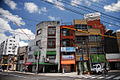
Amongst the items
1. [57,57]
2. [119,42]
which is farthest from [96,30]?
[57,57]

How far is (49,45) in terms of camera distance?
97.5 ft

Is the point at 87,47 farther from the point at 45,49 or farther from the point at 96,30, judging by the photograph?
the point at 45,49

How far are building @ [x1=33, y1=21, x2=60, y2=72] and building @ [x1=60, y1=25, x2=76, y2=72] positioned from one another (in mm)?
1277

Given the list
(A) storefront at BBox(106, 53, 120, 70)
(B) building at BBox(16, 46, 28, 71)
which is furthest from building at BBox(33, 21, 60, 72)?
(A) storefront at BBox(106, 53, 120, 70)

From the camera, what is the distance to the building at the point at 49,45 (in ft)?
91.9

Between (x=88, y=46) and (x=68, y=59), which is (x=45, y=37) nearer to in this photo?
(x=68, y=59)

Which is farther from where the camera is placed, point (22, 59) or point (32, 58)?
point (22, 59)

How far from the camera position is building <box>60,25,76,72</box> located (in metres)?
27.6

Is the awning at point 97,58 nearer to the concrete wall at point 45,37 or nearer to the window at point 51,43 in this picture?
the concrete wall at point 45,37

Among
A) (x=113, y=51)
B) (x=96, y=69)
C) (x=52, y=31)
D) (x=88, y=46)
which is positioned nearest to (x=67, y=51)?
(x=88, y=46)

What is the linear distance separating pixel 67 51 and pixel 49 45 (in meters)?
5.94

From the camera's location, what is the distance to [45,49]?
95.8 ft

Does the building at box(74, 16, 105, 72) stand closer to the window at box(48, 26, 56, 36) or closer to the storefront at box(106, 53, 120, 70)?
the storefront at box(106, 53, 120, 70)

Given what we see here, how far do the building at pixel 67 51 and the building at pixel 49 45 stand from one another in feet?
4.19
